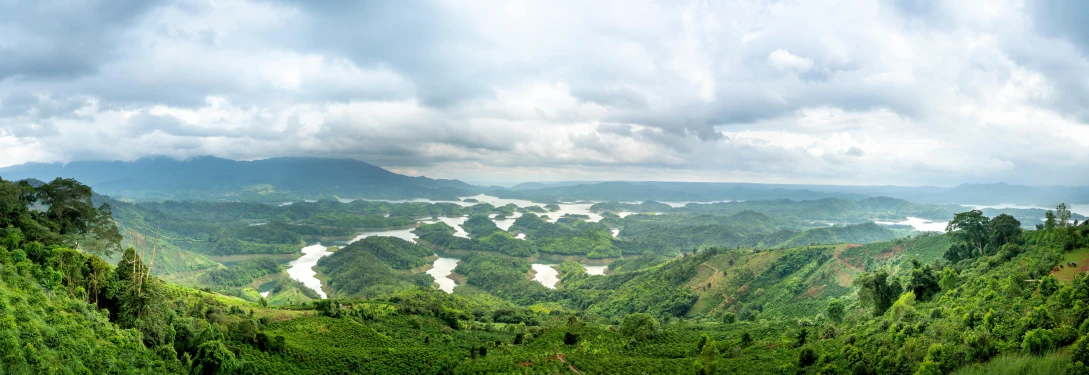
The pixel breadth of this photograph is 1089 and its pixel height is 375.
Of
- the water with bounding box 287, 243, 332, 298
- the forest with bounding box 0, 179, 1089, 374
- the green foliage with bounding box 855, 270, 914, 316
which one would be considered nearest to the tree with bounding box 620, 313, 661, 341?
the forest with bounding box 0, 179, 1089, 374

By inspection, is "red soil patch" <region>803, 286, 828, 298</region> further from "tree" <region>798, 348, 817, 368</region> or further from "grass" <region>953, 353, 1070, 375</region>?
"grass" <region>953, 353, 1070, 375</region>

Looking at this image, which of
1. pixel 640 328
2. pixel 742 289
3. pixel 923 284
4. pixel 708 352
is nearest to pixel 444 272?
pixel 742 289

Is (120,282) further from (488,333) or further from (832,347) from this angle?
(832,347)

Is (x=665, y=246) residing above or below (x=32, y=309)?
below

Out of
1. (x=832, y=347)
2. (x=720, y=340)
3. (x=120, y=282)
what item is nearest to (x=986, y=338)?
(x=832, y=347)

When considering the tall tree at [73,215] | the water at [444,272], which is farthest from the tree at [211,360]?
the water at [444,272]

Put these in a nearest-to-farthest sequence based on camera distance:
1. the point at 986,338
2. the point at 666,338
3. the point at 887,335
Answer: the point at 986,338, the point at 887,335, the point at 666,338

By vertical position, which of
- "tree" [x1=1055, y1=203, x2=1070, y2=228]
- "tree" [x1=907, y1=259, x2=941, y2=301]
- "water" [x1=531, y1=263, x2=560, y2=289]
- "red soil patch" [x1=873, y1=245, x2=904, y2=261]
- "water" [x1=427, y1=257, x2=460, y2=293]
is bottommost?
"water" [x1=427, y1=257, x2=460, y2=293]

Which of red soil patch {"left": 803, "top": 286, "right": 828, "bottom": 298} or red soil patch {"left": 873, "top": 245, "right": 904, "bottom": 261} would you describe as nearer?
red soil patch {"left": 803, "top": 286, "right": 828, "bottom": 298}

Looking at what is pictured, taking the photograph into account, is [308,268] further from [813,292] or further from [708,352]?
[708,352]
